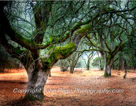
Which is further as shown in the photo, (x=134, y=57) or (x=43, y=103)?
(x=134, y=57)

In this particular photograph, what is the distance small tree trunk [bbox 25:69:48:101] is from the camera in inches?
187

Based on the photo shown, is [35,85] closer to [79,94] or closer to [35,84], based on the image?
[35,84]

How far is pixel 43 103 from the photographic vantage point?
463 centimetres

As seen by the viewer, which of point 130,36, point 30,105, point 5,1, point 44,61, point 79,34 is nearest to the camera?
point 5,1

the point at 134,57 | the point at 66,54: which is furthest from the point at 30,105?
the point at 134,57

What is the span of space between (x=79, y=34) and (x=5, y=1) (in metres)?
3.77

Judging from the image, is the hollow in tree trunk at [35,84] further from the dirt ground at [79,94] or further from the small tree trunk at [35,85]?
the dirt ground at [79,94]

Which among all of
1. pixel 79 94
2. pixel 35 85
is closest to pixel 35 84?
pixel 35 85

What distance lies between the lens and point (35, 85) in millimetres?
4785

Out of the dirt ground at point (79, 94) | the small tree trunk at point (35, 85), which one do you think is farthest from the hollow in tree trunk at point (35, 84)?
the dirt ground at point (79, 94)

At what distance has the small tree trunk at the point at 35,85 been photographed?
4754 mm

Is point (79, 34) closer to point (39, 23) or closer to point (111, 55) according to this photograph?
point (39, 23)

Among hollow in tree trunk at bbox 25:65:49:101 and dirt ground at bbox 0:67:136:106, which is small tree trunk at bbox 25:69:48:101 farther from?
dirt ground at bbox 0:67:136:106

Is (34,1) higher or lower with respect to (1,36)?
higher
